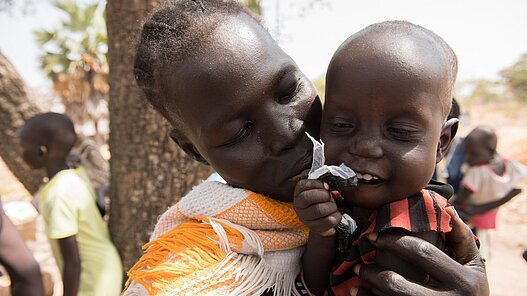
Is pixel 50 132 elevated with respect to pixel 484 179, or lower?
elevated

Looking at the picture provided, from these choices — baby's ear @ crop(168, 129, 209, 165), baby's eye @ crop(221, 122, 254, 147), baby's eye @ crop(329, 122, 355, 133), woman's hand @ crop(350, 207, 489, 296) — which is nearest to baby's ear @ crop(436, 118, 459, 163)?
woman's hand @ crop(350, 207, 489, 296)

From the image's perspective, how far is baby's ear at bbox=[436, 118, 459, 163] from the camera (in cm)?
123

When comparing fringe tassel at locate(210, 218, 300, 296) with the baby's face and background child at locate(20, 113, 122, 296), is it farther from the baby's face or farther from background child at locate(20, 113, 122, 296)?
background child at locate(20, 113, 122, 296)

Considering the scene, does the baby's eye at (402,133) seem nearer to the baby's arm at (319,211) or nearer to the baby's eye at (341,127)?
the baby's eye at (341,127)

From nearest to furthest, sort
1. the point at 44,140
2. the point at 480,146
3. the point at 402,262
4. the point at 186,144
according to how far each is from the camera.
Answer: the point at 402,262 < the point at 186,144 < the point at 44,140 < the point at 480,146

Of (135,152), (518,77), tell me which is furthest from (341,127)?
(518,77)

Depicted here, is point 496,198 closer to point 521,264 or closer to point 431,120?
point 521,264

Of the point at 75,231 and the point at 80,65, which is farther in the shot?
the point at 80,65

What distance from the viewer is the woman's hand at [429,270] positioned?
1085 mm

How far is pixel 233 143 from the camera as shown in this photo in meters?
1.20

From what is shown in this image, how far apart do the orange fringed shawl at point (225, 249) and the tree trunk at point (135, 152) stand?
1.40 meters

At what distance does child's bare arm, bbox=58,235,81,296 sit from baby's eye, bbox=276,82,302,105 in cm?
240

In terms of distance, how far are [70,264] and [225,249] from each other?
2326 mm

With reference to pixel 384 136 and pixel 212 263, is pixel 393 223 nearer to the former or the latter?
pixel 384 136
